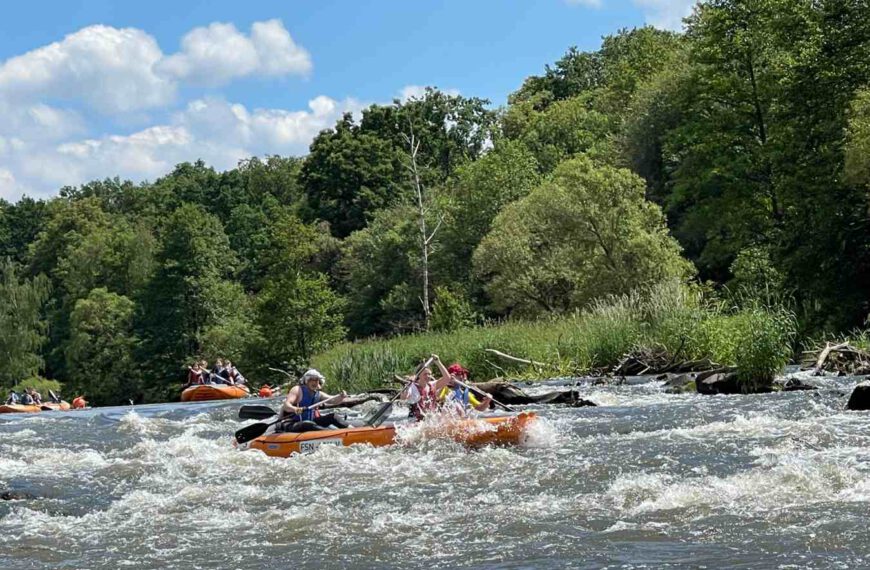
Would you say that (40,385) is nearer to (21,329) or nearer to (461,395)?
(21,329)

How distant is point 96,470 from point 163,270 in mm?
46315

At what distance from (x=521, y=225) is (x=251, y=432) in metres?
25.5

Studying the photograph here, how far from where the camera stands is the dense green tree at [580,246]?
33.8m

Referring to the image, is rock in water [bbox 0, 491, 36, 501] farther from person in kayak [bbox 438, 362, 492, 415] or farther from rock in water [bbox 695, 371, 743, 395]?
rock in water [bbox 695, 371, 743, 395]

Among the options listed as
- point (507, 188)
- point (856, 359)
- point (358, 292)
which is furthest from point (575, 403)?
point (358, 292)

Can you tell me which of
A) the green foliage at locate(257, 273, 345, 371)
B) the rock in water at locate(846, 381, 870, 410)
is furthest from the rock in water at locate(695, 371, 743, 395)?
the green foliage at locate(257, 273, 345, 371)

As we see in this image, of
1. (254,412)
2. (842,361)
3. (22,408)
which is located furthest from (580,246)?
(254,412)

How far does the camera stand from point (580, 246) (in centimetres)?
3581

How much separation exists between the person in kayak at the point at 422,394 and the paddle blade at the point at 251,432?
206 centimetres

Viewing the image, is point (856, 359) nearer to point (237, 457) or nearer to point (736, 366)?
point (736, 366)

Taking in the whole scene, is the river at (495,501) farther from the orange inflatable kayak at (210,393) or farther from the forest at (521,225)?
the orange inflatable kayak at (210,393)

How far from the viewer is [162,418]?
963 inches

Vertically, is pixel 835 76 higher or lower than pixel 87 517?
higher

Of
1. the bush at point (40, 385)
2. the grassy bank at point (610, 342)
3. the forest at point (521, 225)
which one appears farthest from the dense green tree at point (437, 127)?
the grassy bank at point (610, 342)
